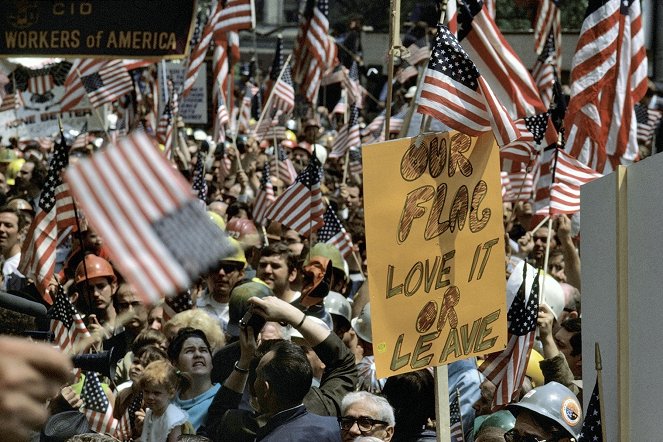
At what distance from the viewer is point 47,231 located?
30.3 ft

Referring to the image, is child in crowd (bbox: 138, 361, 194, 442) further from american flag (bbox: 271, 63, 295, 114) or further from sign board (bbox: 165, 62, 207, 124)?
sign board (bbox: 165, 62, 207, 124)

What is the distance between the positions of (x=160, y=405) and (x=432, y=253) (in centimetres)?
180

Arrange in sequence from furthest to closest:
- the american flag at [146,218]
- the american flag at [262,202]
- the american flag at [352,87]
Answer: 1. the american flag at [352,87]
2. the american flag at [262,202]
3. the american flag at [146,218]

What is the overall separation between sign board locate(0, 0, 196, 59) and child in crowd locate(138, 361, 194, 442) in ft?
8.04

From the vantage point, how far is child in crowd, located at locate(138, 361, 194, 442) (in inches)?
249

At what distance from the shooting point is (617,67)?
32.4 ft

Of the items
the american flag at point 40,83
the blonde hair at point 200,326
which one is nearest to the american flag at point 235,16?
the american flag at point 40,83

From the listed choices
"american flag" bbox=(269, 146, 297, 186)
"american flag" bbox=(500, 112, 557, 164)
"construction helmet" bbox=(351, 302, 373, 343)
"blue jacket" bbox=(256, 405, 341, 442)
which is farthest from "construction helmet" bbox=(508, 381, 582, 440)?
"american flag" bbox=(269, 146, 297, 186)

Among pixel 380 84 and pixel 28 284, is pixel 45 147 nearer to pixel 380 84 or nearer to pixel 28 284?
pixel 380 84

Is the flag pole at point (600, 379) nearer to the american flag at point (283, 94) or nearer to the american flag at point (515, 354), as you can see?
the american flag at point (515, 354)

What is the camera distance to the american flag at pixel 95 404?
6512mm

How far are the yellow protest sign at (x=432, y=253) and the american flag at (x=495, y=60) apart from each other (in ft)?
6.78

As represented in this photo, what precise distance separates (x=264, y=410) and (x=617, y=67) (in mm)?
5194

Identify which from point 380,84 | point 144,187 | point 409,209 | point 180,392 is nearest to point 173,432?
point 180,392
